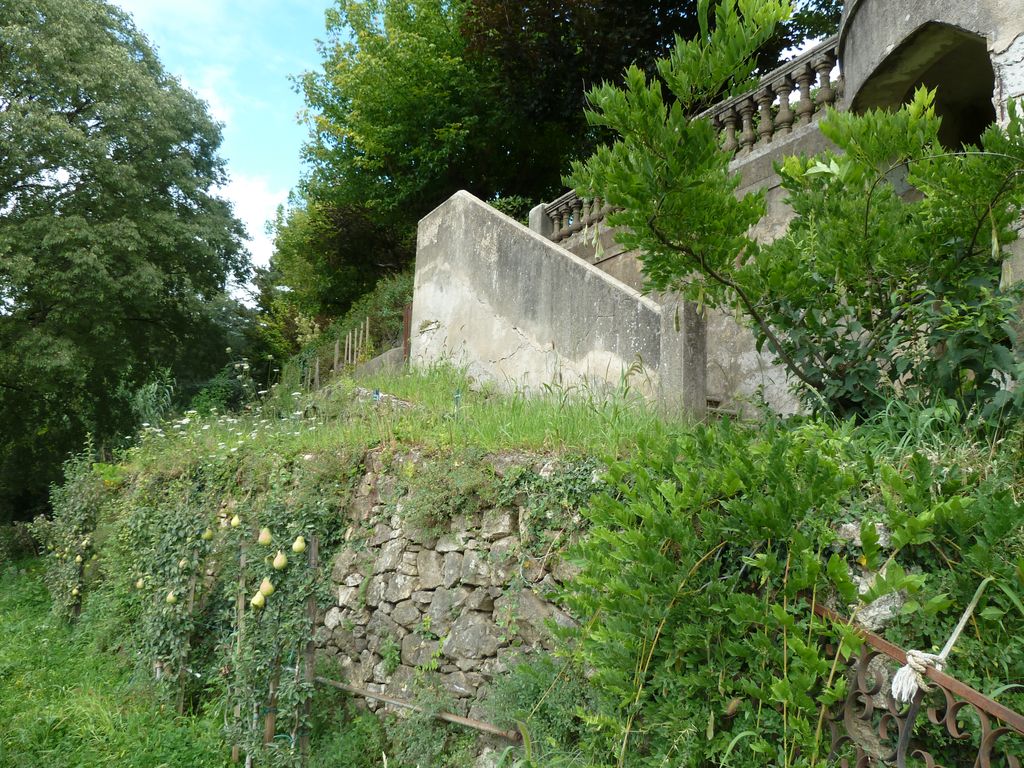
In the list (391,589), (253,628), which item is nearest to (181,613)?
(253,628)

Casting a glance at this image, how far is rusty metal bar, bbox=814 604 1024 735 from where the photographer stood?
5.47 ft

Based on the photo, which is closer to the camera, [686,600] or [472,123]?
[686,600]

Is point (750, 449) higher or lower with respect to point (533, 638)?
higher

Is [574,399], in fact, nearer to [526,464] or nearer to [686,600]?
[526,464]

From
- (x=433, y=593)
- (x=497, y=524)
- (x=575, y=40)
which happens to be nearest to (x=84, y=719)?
(x=433, y=593)

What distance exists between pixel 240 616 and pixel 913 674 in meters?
4.09

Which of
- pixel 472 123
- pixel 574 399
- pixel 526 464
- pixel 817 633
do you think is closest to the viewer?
pixel 817 633

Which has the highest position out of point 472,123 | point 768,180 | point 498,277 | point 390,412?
point 472,123

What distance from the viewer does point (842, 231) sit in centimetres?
304

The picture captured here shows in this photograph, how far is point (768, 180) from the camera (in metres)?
6.93

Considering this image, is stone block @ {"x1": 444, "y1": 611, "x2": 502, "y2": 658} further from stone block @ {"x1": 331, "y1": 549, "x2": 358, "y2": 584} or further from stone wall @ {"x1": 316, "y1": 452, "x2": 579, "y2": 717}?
stone block @ {"x1": 331, "y1": 549, "x2": 358, "y2": 584}

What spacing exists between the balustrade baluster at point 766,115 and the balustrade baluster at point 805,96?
318mm

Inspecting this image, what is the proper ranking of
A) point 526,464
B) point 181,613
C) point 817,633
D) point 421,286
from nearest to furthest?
point 817,633 → point 526,464 → point 181,613 → point 421,286

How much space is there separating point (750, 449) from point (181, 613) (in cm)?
468
